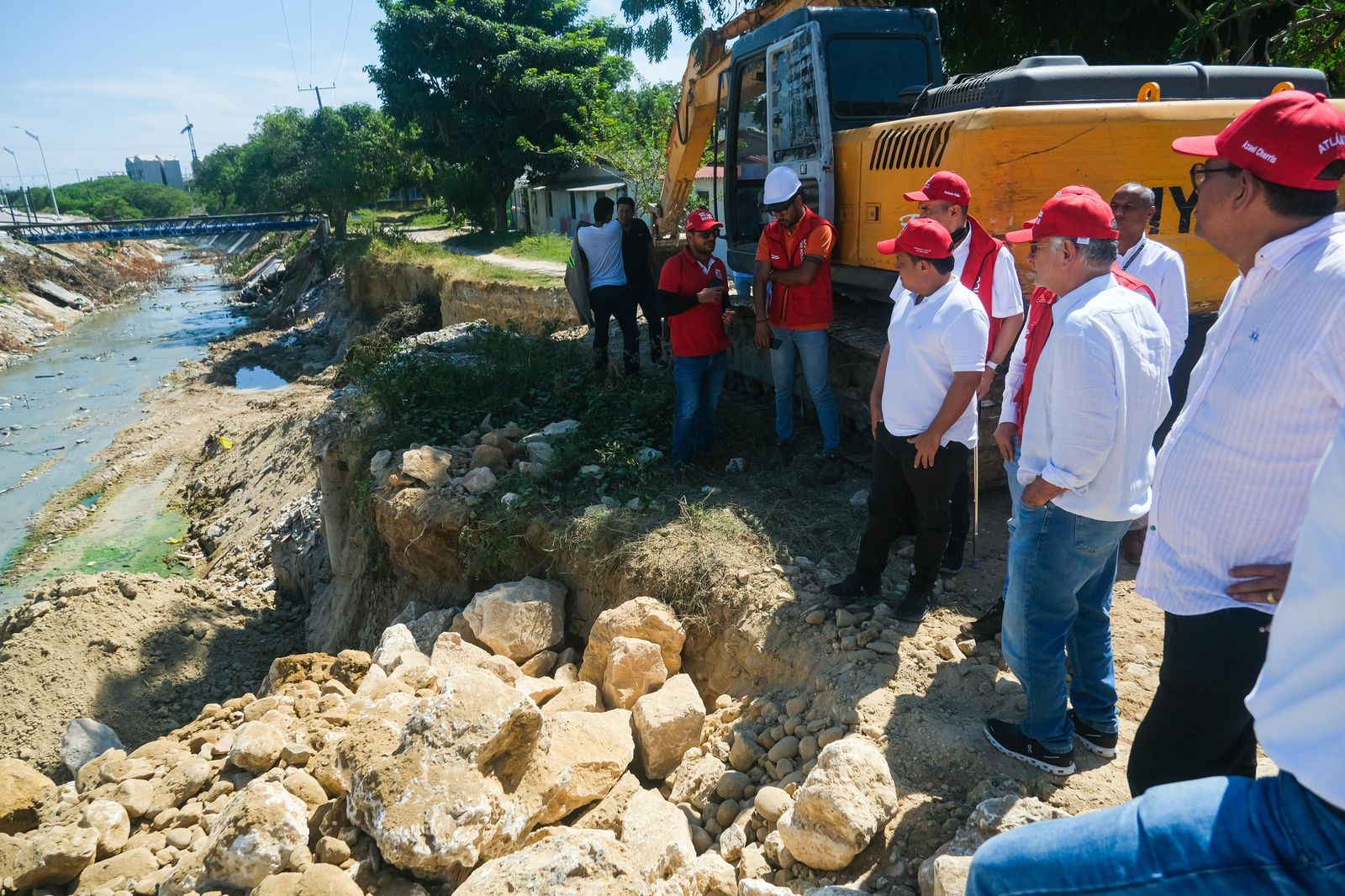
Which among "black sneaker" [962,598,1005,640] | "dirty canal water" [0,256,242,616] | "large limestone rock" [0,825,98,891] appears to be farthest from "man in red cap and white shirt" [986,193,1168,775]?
"dirty canal water" [0,256,242,616]

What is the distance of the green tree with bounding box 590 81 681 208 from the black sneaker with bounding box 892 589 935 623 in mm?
14377

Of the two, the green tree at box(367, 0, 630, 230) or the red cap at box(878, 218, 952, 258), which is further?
the green tree at box(367, 0, 630, 230)

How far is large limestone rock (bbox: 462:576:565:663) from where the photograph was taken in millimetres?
4887

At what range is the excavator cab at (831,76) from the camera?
5.95 metres

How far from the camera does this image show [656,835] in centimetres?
323

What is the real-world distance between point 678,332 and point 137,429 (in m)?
14.8

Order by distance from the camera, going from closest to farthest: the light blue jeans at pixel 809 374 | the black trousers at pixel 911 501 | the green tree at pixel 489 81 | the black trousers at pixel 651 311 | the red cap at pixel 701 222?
the black trousers at pixel 911 501
the light blue jeans at pixel 809 374
the red cap at pixel 701 222
the black trousers at pixel 651 311
the green tree at pixel 489 81

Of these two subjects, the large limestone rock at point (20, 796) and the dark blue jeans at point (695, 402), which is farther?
the dark blue jeans at point (695, 402)

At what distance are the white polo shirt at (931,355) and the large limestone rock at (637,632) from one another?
5.15 feet

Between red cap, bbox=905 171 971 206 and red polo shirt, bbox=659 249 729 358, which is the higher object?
red cap, bbox=905 171 971 206

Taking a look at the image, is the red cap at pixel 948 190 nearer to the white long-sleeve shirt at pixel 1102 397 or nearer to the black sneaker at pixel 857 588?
the white long-sleeve shirt at pixel 1102 397

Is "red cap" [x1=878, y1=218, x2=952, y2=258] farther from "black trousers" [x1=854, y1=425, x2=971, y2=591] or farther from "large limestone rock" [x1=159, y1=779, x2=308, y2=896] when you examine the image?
"large limestone rock" [x1=159, y1=779, x2=308, y2=896]

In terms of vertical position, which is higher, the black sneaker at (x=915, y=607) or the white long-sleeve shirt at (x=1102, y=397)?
the white long-sleeve shirt at (x=1102, y=397)

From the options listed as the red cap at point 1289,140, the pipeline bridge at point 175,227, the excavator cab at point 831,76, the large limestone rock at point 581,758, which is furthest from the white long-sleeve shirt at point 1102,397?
the pipeline bridge at point 175,227
